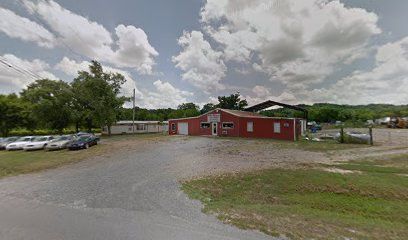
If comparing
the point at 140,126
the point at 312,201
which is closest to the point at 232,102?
the point at 140,126

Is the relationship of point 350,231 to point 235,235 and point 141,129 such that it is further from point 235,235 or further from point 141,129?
point 141,129

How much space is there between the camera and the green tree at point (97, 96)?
121 ft

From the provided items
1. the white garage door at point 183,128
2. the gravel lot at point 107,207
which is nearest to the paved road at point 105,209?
the gravel lot at point 107,207

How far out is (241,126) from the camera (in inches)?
1224

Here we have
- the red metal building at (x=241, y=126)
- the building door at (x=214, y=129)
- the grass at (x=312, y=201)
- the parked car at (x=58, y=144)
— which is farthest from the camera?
the building door at (x=214, y=129)

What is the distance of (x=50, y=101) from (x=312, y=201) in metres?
41.8

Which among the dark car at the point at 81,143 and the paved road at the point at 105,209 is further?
the dark car at the point at 81,143

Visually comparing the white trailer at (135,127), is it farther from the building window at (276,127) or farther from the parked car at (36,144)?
the building window at (276,127)

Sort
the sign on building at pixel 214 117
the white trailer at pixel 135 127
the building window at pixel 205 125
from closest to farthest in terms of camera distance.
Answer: the sign on building at pixel 214 117
the building window at pixel 205 125
the white trailer at pixel 135 127

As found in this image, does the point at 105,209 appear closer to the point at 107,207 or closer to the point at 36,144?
the point at 107,207

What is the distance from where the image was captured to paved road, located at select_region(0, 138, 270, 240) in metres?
4.52

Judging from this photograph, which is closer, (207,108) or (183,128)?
(183,128)

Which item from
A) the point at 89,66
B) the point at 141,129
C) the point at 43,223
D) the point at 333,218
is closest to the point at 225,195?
the point at 333,218

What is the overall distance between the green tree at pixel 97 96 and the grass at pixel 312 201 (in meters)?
34.1
